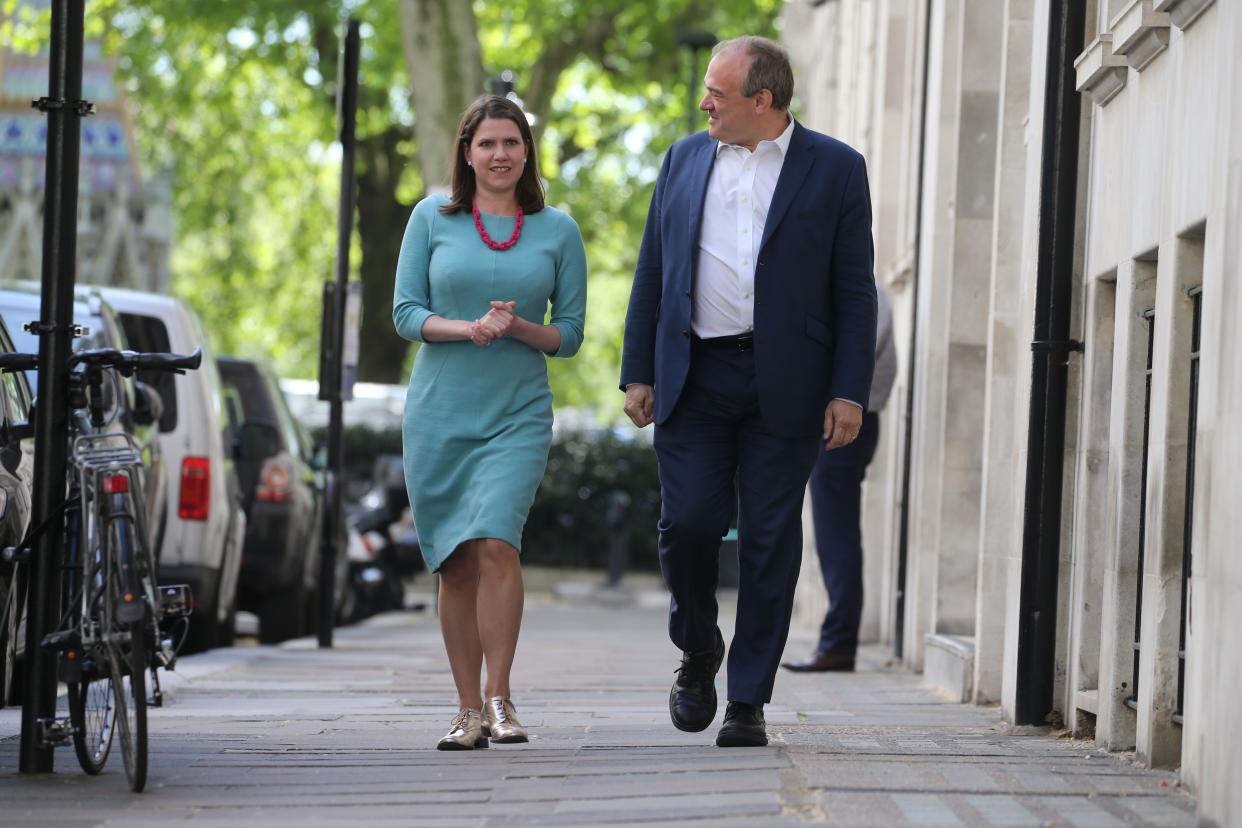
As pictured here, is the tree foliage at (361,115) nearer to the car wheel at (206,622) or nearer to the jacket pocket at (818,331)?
the car wheel at (206,622)

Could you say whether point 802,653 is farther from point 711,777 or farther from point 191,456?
point 711,777

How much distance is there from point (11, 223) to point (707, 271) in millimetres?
27136

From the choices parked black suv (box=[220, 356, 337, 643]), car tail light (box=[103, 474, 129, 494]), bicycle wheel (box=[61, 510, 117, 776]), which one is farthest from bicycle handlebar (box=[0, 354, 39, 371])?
parked black suv (box=[220, 356, 337, 643])

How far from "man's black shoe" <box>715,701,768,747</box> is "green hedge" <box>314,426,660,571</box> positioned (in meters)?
20.7

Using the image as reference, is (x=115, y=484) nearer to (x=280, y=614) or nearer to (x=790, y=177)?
(x=790, y=177)

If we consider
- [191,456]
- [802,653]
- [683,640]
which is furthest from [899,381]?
[683,640]

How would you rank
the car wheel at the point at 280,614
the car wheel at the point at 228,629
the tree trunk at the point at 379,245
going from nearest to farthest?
the car wheel at the point at 228,629 → the car wheel at the point at 280,614 → the tree trunk at the point at 379,245

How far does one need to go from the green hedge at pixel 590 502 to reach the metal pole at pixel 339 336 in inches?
513

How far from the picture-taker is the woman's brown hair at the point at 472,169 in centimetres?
726

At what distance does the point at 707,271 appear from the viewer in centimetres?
696

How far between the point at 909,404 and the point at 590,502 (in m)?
15.7

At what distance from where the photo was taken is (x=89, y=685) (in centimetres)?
624

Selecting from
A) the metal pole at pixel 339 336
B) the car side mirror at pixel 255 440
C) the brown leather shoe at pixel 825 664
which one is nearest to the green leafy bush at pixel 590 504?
the car side mirror at pixel 255 440

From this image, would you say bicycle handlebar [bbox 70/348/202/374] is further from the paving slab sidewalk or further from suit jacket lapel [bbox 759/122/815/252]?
suit jacket lapel [bbox 759/122/815/252]
